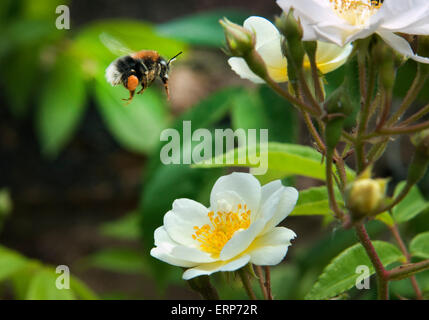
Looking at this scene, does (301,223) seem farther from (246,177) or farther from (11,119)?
(246,177)

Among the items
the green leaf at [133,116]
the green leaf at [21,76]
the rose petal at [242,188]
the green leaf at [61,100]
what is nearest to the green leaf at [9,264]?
the rose petal at [242,188]

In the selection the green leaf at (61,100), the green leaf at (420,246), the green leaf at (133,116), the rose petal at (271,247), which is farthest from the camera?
the green leaf at (61,100)

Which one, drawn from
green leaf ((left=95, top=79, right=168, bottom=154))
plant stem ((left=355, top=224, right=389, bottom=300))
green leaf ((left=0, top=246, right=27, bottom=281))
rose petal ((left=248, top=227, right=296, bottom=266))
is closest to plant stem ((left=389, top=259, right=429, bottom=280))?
plant stem ((left=355, top=224, right=389, bottom=300))

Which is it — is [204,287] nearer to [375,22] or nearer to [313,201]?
[313,201]

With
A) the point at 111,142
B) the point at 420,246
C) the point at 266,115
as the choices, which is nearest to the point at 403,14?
the point at 420,246

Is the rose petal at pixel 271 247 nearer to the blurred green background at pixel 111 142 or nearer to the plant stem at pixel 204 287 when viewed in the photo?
the plant stem at pixel 204 287
